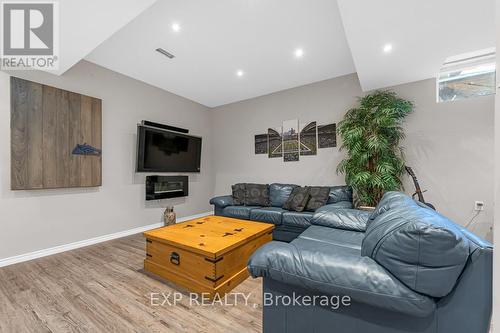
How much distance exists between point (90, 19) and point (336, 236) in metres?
3.03

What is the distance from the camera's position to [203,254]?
1832 millimetres

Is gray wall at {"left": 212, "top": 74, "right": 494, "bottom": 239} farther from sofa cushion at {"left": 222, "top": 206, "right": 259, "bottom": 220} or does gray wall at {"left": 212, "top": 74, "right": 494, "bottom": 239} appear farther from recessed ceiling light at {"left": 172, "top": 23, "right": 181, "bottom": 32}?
recessed ceiling light at {"left": 172, "top": 23, "right": 181, "bottom": 32}

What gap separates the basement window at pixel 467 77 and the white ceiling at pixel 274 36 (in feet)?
0.82

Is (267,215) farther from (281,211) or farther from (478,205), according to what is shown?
(478,205)

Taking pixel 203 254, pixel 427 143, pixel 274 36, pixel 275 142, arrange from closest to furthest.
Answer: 1. pixel 203 254
2. pixel 274 36
3. pixel 427 143
4. pixel 275 142

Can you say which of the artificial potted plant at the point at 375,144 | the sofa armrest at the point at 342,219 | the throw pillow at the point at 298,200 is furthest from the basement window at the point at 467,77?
the throw pillow at the point at 298,200

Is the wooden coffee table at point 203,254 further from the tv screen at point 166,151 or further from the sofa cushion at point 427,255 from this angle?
the tv screen at point 166,151

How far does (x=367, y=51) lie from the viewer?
248cm

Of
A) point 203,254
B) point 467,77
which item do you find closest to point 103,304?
point 203,254

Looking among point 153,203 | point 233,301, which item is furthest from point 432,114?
point 153,203

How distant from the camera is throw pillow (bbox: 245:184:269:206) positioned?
3.86 metres

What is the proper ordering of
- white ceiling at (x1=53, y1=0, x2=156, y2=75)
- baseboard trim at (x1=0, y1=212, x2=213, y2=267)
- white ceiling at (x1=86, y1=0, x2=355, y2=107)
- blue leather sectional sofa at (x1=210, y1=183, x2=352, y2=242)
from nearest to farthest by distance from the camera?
1. white ceiling at (x1=53, y1=0, x2=156, y2=75)
2. white ceiling at (x1=86, y1=0, x2=355, y2=107)
3. baseboard trim at (x1=0, y1=212, x2=213, y2=267)
4. blue leather sectional sofa at (x1=210, y1=183, x2=352, y2=242)

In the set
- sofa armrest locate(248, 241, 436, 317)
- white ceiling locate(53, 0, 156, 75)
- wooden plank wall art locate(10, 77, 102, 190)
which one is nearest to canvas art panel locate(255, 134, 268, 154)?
wooden plank wall art locate(10, 77, 102, 190)

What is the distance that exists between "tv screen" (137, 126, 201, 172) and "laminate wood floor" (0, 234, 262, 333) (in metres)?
1.82
